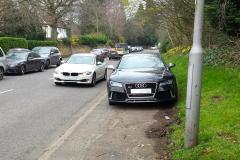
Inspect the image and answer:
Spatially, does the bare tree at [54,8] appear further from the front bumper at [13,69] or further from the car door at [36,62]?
the front bumper at [13,69]

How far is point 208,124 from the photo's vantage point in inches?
313

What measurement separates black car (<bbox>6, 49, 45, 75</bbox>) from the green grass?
518 inches

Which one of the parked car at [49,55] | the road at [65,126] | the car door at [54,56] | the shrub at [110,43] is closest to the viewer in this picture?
the road at [65,126]

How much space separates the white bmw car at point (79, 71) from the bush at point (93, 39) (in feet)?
174

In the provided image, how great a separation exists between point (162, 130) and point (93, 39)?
2738 inches

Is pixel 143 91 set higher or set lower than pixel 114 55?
higher

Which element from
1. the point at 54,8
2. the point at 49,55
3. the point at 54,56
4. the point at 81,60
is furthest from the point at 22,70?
the point at 54,8

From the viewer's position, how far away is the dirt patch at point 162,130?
7.10 meters

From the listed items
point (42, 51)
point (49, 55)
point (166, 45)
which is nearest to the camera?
point (49, 55)

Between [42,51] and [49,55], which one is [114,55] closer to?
[42,51]

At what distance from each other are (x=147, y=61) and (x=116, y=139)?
5921 millimetres

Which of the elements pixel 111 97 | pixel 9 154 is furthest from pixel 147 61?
pixel 9 154

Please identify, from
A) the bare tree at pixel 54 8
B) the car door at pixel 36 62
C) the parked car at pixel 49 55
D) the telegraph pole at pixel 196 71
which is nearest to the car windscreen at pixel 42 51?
the parked car at pixel 49 55

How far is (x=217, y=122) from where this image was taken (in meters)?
8.01
